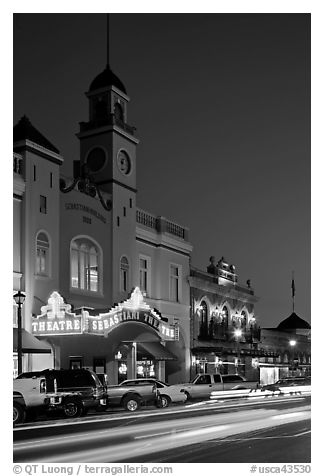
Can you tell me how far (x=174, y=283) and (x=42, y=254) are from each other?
12.3 meters

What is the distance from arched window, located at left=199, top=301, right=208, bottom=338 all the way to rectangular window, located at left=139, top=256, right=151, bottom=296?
23.3 feet

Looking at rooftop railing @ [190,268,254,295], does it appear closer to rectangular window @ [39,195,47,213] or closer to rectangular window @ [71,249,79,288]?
rectangular window @ [71,249,79,288]

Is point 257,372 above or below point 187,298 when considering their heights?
below

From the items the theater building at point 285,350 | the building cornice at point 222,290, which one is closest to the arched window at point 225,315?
the building cornice at point 222,290

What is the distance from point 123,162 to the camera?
3384cm

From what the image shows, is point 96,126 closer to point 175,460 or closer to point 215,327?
point 215,327

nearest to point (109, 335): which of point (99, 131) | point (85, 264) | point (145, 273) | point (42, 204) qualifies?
point (85, 264)

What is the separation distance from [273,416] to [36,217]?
11818 mm

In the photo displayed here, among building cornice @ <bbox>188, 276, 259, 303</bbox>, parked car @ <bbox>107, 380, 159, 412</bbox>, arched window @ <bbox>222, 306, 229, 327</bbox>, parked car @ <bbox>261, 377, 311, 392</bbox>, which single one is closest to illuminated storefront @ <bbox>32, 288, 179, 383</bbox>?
parked car @ <bbox>107, 380, 159, 412</bbox>

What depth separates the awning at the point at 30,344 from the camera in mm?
24984

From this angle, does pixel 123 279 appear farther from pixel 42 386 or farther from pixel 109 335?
pixel 42 386
